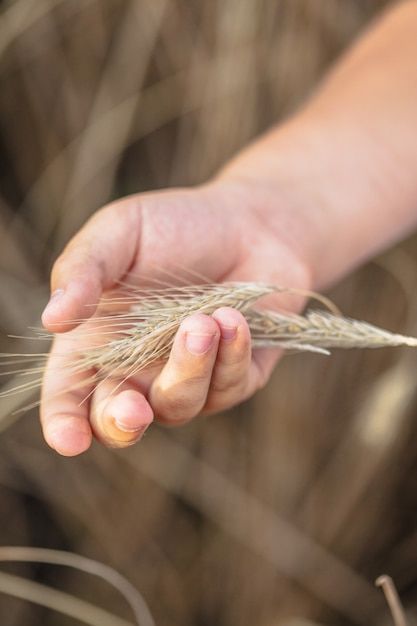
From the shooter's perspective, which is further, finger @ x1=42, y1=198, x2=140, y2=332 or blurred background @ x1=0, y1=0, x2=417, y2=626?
blurred background @ x1=0, y1=0, x2=417, y2=626

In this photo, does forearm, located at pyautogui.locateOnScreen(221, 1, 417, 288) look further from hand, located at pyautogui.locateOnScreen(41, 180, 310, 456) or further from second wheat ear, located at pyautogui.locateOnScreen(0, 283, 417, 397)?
second wheat ear, located at pyautogui.locateOnScreen(0, 283, 417, 397)

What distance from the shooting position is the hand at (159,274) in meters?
0.62

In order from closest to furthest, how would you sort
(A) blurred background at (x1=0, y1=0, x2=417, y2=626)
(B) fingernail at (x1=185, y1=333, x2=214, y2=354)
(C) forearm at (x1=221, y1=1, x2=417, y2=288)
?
(B) fingernail at (x1=185, y1=333, x2=214, y2=354) < (C) forearm at (x1=221, y1=1, x2=417, y2=288) < (A) blurred background at (x1=0, y1=0, x2=417, y2=626)

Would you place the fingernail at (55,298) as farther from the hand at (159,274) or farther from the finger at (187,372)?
the finger at (187,372)

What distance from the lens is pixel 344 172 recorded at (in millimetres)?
1127

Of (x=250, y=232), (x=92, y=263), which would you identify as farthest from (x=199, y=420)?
(x=92, y=263)

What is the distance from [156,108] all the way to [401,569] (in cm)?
103

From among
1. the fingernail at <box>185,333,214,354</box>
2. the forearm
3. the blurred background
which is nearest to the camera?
the fingernail at <box>185,333,214,354</box>

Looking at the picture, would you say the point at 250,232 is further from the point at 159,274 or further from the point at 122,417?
the point at 122,417

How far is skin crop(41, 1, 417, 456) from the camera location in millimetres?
642

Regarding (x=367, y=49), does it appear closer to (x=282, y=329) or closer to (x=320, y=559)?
(x=282, y=329)

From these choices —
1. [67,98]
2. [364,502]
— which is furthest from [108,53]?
[364,502]

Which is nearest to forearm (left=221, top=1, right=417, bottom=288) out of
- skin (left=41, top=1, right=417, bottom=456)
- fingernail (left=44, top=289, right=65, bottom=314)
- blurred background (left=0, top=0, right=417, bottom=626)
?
skin (left=41, top=1, right=417, bottom=456)

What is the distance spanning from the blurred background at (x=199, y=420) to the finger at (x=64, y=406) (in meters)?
0.59
